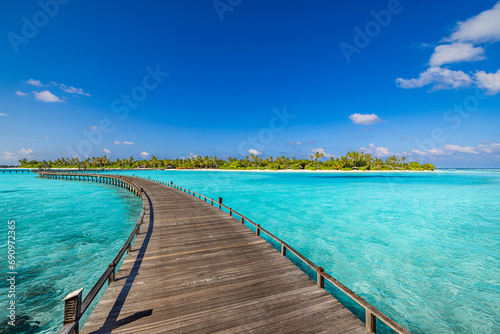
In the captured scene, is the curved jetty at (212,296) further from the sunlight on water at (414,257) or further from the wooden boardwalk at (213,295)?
the sunlight on water at (414,257)

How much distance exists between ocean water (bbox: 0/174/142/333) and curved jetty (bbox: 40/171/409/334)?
11.1 ft

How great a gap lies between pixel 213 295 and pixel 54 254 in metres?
12.8

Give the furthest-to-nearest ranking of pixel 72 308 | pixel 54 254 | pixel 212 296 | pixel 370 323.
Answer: pixel 54 254 → pixel 212 296 → pixel 370 323 → pixel 72 308

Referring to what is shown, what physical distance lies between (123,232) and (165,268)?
1192 centimetres

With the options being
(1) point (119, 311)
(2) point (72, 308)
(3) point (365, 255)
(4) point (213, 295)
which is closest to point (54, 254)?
(1) point (119, 311)

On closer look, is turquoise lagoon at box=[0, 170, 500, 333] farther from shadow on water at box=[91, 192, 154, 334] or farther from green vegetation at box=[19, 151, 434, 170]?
green vegetation at box=[19, 151, 434, 170]

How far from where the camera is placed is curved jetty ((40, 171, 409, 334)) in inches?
178

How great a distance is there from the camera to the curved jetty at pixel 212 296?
4531 millimetres

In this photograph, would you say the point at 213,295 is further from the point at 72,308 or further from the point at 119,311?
the point at 72,308

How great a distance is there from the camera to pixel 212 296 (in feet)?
18.5

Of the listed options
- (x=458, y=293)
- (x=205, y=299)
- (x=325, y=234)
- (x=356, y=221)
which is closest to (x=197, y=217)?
(x=205, y=299)

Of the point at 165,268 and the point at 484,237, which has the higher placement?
the point at 165,268

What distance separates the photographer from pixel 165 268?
286 inches

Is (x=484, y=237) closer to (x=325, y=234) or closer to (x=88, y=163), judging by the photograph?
(x=325, y=234)
